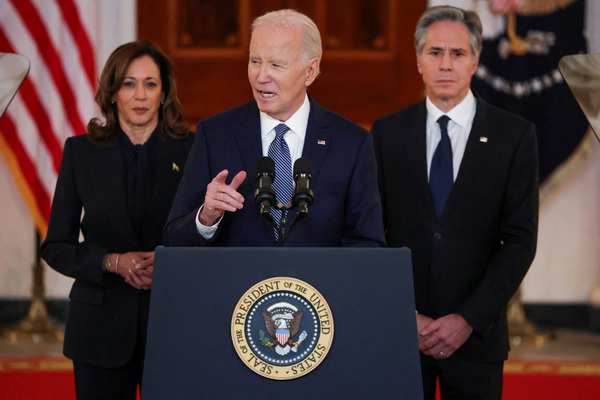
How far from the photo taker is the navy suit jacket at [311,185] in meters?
1.91

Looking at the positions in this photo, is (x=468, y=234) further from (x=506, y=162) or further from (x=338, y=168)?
(x=338, y=168)

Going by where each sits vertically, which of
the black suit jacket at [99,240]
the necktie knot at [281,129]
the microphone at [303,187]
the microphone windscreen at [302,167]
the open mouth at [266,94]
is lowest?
the black suit jacket at [99,240]

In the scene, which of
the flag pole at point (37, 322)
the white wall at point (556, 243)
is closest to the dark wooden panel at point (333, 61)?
the white wall at point (556, 243)

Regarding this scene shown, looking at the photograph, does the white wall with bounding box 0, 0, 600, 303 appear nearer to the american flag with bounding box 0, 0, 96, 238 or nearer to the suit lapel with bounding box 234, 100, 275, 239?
the american flag with bounding box 0, 0, 96, 238

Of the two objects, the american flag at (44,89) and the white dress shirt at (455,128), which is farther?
the american flag at (44,89)

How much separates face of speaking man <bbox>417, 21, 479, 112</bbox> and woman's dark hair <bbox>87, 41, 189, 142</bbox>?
2.81 feet

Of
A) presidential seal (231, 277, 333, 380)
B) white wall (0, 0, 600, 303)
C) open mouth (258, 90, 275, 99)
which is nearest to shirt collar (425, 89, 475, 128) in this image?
open mouth (258, 90, 275, 99)

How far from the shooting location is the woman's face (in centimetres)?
249

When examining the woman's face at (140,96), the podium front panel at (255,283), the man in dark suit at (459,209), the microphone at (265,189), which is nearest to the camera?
the podium front panel at (255,283)

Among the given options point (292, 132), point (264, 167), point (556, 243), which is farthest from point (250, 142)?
point (556, 243)

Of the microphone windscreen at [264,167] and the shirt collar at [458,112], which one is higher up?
the shirt collar at [458,112]

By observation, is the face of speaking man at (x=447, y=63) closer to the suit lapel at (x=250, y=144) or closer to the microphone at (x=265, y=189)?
the suit lapel at (x=250, y=144)

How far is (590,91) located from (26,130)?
11.3ft

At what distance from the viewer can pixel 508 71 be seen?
455 centimetres
